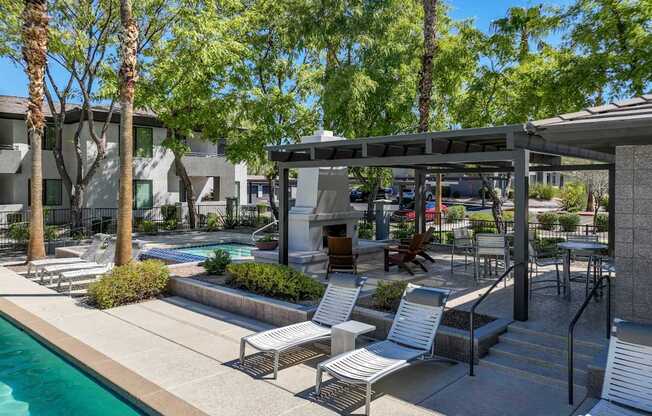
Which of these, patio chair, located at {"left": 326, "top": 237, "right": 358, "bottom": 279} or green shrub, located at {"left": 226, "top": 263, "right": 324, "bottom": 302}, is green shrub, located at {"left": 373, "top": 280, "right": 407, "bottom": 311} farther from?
patio chair, located at {"left": 326, "top": 237, "right": 358, "bottom": 279}

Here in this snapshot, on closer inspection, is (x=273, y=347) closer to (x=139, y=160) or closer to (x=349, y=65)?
(x=349, y=65)

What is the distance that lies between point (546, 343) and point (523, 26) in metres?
15.7

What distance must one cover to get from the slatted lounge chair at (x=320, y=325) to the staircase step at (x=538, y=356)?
7.95 ft

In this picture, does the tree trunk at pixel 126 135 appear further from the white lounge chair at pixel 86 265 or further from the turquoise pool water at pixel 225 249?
the turquoise pool water at pixel 225 249

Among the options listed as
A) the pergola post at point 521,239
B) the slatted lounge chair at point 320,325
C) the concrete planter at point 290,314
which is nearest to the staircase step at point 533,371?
the concrete planter at point 290,314

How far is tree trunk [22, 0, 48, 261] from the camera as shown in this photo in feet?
45.8

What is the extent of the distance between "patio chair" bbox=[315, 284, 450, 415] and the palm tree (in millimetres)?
14753

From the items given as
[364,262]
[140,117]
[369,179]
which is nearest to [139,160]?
[140,117]

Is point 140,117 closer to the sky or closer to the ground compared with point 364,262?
closer to the sky

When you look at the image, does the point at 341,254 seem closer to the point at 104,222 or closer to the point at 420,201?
the point at 420,201

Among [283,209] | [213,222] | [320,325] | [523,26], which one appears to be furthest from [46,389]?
[523,26]

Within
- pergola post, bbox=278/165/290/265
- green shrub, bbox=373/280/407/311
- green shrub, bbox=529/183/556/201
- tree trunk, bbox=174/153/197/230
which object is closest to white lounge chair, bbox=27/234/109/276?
pergola post, bbox=278/165/290/265

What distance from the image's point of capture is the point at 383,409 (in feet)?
18.2

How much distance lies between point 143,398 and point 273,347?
1.80m
